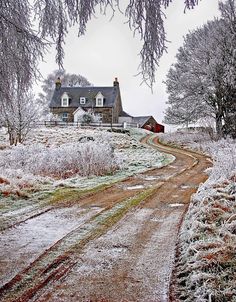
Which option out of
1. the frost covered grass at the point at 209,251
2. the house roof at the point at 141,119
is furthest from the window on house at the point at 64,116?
the frost covered grass at the point at 209,251

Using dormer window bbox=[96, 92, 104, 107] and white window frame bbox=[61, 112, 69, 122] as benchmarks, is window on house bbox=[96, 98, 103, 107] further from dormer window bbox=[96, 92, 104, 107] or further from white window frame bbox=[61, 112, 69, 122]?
white window frame bbox=[61, 112, 69, 122]

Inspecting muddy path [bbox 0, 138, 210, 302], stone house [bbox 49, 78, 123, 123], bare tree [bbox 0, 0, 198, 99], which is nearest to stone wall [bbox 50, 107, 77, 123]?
stone house [bbox 49, 78, 123, 123]

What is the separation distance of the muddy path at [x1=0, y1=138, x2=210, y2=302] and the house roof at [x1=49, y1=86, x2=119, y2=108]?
41.6 metres

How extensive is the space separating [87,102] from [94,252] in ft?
150

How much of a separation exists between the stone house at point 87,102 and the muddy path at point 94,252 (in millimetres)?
40792

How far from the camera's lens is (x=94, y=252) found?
4.75 m

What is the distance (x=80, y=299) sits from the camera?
337cm

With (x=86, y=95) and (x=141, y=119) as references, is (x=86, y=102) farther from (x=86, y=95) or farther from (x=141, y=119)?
(x=141, y=119)

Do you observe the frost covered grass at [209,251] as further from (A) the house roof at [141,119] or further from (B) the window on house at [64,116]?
(A) the house roof at [141,119]

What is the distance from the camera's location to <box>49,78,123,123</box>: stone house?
4884cm

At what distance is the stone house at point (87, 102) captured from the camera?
48844mm

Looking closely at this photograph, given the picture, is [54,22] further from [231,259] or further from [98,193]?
[98,193]

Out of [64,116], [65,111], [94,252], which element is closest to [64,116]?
[64,116]

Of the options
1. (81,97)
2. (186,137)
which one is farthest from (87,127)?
(186,137)
